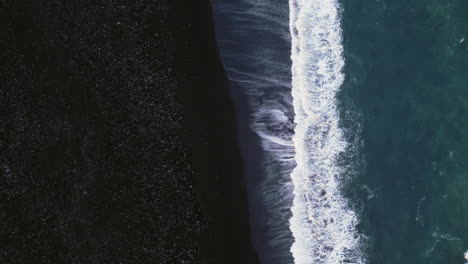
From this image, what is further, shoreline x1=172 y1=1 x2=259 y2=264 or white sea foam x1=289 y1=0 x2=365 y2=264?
white sea foam x1=289 y1=0 x2=365 y2=264

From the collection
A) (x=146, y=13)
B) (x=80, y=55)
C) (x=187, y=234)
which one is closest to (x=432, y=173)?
(x=187, y=234)

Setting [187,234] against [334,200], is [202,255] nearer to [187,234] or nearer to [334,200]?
[187,234]

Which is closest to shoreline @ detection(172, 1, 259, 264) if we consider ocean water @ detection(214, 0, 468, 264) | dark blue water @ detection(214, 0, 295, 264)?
dark blue water @ detection(214, 0, 295, 264)

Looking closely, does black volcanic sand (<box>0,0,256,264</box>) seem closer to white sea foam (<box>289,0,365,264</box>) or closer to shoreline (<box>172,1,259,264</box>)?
shoreline (<box>172,1,259,264</box>)

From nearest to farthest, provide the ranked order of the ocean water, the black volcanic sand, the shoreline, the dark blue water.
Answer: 1. the black volcanic sand
2. the shoreline
3. the dark blue water
4. the ocean water

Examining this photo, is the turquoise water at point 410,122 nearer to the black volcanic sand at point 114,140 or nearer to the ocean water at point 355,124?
the ocean water at point 355,124

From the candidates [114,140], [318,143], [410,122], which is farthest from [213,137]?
[410,122]
